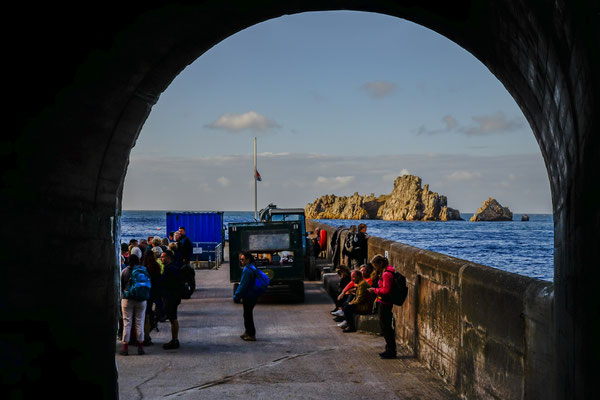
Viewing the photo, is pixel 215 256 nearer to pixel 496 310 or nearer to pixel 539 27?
pixel 496 310

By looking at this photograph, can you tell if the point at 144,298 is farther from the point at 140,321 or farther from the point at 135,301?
the point at 140,321

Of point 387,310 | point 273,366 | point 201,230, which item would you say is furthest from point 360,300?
point 201,230

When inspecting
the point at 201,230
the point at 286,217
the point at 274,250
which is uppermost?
the point at 286,217

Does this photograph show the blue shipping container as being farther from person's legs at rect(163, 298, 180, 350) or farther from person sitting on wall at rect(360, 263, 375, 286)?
person's legs at rect(163, 298, 180, 350)

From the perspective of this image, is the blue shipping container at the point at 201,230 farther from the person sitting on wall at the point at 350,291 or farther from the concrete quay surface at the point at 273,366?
the person sitting on wall at the point at 350,291

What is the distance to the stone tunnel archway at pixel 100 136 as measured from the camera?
5.47 metres

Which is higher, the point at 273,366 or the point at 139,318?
the point at 139,318

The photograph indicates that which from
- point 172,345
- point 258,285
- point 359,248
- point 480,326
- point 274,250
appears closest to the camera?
point 480,326

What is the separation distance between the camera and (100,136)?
691 cm

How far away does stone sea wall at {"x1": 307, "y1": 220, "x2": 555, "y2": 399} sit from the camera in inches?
282

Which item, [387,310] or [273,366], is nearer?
[273,366]

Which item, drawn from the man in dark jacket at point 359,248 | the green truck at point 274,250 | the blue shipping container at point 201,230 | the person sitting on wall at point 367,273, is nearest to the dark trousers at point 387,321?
the person sitting on wall at point 367,273

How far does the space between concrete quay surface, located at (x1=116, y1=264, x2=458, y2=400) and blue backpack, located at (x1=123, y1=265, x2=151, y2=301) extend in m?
1.02

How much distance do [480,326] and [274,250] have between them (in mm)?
11921
